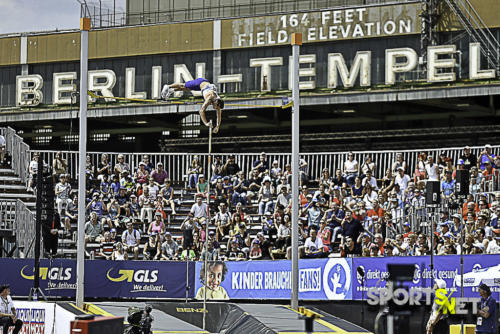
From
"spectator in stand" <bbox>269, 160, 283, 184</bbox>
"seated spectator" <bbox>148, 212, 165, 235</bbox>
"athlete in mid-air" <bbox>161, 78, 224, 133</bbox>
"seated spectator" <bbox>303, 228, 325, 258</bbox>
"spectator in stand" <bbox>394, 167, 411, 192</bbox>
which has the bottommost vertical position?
"seated spectator" <bbox>303, 228, 325, 258</bbox>

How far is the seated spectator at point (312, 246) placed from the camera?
24.8 metres

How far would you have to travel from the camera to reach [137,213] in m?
29.2

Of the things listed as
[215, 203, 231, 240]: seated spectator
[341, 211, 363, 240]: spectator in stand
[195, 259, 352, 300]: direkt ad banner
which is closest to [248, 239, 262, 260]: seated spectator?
[195, 259, 352, 300]: direkt ad banner

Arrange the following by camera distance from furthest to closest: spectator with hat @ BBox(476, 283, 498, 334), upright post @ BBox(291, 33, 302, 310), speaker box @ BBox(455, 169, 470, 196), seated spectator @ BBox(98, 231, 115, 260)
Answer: seated spectator @ BBox(98, 231, 115, 260) → upright post @ BBox(291, 33, 302, 310) → speaker box @ BBox(455, 169, 470, 196) → spectator with hat @ BBox(476, 283, 498, 334)

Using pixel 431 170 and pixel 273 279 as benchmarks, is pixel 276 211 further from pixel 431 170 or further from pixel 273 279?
pixel 431 170

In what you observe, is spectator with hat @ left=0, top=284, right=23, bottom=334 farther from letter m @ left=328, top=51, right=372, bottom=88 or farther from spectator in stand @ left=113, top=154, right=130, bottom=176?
letter m @ left=328, top=51, right=372, bottom=88

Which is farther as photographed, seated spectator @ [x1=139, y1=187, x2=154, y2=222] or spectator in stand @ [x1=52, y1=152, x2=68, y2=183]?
spectator in stand @ [x1=52, y1=152, x2=68, y2=183]

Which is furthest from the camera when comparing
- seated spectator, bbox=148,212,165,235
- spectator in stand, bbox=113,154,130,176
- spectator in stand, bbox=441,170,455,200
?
spectator in stand, bbox=113,154,130,176

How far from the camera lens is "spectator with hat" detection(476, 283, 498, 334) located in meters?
17.1

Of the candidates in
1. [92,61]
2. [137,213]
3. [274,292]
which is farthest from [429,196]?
[92,61]

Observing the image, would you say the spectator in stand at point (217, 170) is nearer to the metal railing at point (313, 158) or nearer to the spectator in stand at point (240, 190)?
the metal railing at point (313, 158)

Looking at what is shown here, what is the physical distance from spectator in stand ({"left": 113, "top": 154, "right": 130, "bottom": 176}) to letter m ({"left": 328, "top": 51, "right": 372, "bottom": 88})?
7676 mm

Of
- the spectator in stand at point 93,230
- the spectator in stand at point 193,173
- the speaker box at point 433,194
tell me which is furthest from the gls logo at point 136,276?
the speaker box at point 433,194

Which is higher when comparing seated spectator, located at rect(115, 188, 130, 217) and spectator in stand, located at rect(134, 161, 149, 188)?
spectator in stand, located at rect(134, 161, 149, 188)
